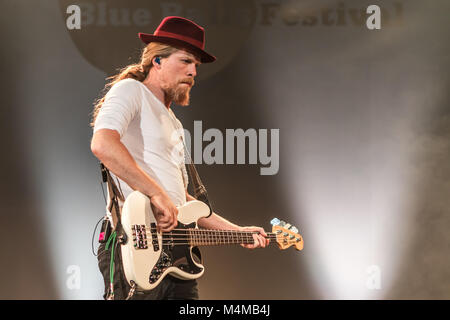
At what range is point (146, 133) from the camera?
2.39m

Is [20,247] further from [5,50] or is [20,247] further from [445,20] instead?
[445,20]

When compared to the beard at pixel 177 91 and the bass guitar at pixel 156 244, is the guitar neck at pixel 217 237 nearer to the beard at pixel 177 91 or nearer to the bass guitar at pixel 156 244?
the bass guitar at pixel 156 244

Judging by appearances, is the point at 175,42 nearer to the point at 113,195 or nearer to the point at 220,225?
the point at 113,195

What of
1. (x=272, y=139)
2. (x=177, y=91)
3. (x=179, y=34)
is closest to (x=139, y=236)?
(x=177, y=91)

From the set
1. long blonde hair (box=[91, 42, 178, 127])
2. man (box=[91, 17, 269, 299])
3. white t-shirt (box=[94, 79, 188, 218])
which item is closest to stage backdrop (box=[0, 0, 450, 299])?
man (box=[91, 17, 269, 299])

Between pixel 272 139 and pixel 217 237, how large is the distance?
1341 millimetres

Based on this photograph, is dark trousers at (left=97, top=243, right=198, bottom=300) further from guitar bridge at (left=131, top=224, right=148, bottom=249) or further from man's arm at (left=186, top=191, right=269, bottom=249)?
man's arm at (left=186, top=191, right=269, bottom=249)

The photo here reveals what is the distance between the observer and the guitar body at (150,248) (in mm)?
2068

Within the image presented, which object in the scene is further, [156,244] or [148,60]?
[148,60]

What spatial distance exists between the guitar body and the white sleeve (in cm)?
35

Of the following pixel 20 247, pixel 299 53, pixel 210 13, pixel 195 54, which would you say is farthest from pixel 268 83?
pixel 20 247

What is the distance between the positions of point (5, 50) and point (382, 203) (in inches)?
129

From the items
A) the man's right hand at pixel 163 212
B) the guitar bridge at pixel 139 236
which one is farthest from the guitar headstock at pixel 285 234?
the guitar bridge at pixel 139 236
